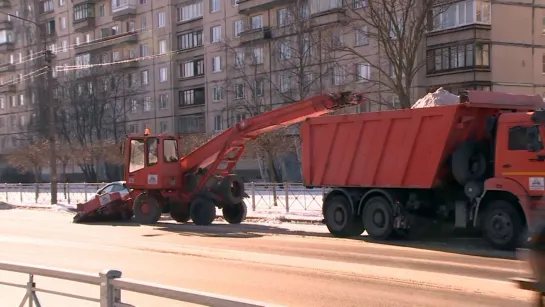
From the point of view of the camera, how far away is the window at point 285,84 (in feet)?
156

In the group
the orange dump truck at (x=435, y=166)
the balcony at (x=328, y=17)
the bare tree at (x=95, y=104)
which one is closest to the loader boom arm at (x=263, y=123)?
the orange dump truck at (x=435, y=166)

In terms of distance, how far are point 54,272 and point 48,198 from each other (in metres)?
32.7

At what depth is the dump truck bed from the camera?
44.9ft

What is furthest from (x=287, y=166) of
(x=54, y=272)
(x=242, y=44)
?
(x=54, y=272)

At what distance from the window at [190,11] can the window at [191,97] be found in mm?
6697

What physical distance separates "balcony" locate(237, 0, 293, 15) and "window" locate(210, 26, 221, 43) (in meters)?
3.69

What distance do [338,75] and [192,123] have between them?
65.4ft

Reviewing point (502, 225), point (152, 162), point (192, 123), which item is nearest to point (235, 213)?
point (152, 162)

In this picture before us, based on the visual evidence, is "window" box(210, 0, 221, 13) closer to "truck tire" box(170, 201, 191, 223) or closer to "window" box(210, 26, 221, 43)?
"window" box(210, 26, 221, 43)

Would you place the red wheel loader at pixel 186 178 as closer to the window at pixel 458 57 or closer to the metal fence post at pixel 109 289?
the metal fence post at pixel 109 289

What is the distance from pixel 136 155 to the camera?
67.5 feet

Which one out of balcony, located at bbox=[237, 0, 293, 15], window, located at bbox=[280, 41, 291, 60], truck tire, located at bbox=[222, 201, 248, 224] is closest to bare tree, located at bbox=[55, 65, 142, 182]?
balcony, located at bbox=[237, 0, 293, 15]

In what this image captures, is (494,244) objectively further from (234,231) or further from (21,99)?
(21,99)

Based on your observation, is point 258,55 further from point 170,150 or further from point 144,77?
point 170,150
